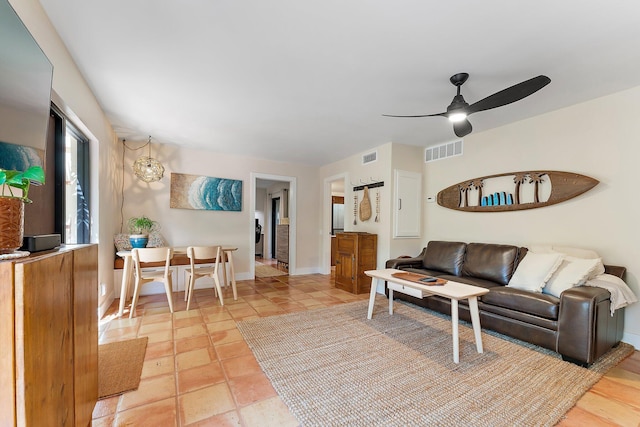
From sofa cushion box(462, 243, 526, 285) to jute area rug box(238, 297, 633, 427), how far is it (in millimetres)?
797

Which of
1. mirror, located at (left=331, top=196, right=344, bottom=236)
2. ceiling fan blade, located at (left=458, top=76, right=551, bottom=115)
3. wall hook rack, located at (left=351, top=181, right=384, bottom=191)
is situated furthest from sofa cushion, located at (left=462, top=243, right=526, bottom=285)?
mirror, located at (left=331, top=196, right=344, bottom=236)

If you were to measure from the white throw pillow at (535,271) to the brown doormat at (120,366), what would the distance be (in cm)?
350

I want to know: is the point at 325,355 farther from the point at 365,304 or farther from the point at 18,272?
the point at 18,272

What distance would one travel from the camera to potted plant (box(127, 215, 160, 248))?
3557 millimetres

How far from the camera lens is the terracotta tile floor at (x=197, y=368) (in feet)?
5.22

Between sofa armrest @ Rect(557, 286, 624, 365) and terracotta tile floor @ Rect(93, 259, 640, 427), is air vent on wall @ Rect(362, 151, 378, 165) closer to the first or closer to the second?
terracotta tile floor @ Rect(93, 259, 640, 427)

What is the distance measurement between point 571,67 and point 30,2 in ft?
12.6

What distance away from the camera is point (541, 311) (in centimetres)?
240

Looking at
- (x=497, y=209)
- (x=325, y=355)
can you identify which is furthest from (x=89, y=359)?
(x=497, y=209)

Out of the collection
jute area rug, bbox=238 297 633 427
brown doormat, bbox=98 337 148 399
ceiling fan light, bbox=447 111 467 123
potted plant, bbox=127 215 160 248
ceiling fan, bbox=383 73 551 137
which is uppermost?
ceiling fan, bbox=383 73 551 137

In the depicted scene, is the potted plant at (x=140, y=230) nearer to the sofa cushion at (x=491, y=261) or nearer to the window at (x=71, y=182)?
the window at (x=71, y=182)

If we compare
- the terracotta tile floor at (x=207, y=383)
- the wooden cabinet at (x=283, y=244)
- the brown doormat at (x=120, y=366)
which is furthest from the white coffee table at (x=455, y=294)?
the wooden cabinet at (x=283, y=244)

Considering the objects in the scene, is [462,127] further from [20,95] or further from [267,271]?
[267,271]

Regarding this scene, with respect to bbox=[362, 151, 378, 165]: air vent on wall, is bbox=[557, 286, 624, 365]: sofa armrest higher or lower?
lower
